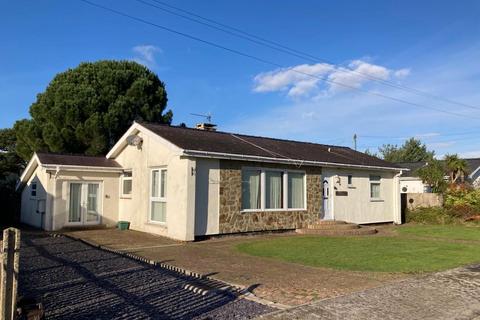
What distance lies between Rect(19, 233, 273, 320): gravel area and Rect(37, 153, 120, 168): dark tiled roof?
24.5 feet

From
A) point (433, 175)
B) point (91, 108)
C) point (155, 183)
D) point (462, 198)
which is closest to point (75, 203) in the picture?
point (155, 183)

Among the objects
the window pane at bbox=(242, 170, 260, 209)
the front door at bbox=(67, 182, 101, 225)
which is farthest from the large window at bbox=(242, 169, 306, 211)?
the front door at bbox=(67, 182, 101, 225)

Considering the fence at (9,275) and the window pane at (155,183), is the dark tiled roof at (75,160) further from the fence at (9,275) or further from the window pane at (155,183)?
the fence at (9,275)

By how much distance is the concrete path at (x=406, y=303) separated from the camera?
19.6ft

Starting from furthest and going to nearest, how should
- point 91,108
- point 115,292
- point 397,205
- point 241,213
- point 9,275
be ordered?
point 91,108
point 397,205
point 241,213
point 115,292
point 9,275

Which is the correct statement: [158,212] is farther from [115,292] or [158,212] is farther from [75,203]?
[115,292]

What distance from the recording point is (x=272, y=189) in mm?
16781

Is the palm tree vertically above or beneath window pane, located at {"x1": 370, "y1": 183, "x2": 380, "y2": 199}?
above

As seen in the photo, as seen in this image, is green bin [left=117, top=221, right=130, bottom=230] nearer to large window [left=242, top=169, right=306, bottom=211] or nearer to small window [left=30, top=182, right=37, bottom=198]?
small window [left=30, top=182, right=37, bottom=198]

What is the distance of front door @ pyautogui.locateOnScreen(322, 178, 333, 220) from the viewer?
1889cm

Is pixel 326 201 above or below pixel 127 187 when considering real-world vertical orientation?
below

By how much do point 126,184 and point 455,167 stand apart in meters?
27.9

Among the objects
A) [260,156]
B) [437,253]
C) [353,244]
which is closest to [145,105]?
[260,156]

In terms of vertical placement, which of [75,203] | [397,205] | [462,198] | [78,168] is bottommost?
[397,205]
